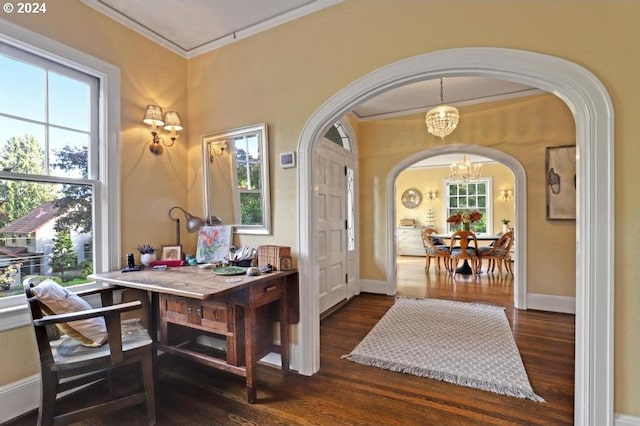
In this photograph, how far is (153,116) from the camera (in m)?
2.54

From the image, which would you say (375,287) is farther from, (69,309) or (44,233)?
(44,233)

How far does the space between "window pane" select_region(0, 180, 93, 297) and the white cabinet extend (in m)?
7.86

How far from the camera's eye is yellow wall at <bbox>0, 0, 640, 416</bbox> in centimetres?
157

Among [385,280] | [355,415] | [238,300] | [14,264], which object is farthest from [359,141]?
[14,264]

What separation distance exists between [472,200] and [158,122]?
8.68 m

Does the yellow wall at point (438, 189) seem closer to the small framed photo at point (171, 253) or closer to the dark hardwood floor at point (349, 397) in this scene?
the dark hardwood floor at point (349, 397)

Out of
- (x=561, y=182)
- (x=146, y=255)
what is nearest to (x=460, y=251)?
(x=561, y=182)

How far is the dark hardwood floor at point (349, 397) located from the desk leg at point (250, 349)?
0.08 meters

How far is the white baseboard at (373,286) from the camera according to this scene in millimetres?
4605

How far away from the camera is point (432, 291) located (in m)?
4.75

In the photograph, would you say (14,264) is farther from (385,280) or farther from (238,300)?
(385,280)

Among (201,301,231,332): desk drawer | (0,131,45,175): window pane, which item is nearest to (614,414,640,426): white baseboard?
(201,301,231,332): desk drawer

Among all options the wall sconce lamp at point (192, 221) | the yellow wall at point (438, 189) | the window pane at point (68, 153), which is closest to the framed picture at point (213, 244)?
the wall sconce lamp at point (192, 221)

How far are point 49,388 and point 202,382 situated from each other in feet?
3.11
